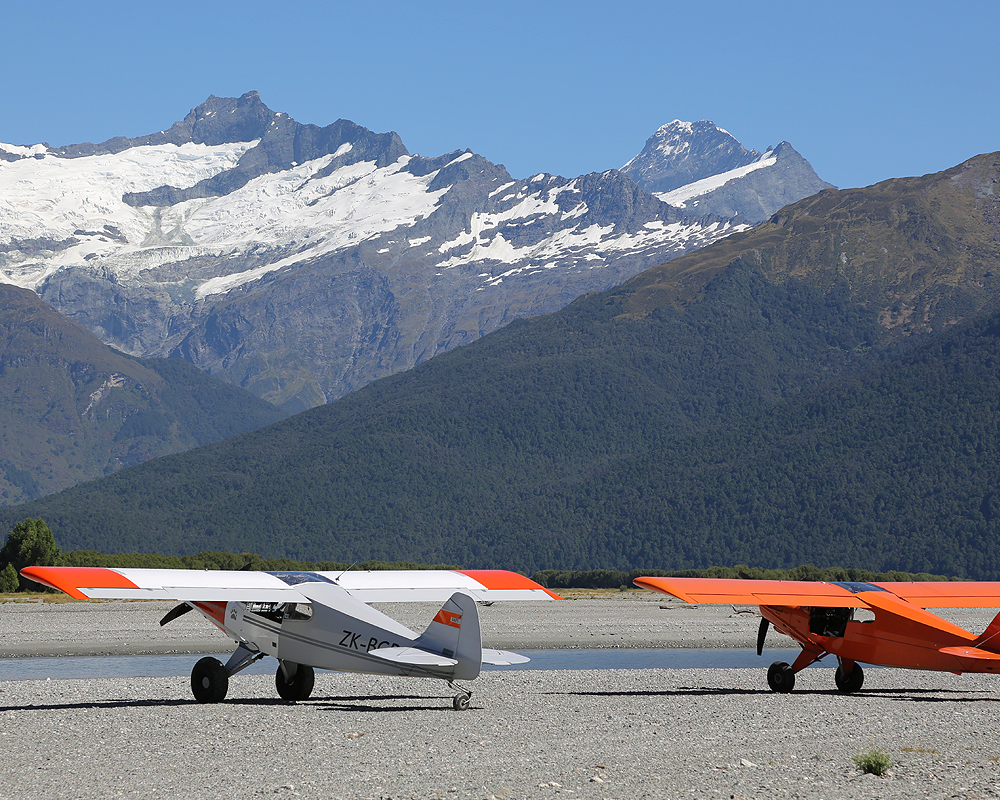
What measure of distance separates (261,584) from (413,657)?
393 cm

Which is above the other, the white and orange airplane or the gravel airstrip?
the white and orange airplane

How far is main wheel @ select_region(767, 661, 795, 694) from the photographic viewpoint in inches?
1108

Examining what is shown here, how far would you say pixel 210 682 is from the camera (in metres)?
24.8

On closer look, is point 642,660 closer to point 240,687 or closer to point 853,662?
point 853,662

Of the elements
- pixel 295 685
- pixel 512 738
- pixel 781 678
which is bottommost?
pixel 781 678

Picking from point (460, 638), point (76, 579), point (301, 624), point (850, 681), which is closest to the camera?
point (76, 579)

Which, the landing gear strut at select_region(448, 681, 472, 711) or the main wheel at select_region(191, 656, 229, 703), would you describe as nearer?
the landing gear strut at select_region(448, 681, 472, 711)

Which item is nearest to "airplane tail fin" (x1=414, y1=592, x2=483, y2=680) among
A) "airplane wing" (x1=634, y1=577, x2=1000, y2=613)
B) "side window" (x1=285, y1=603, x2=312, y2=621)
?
"side window" (x1=285, y1=603, x2=312, y2=621)

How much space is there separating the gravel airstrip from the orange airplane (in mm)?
1023

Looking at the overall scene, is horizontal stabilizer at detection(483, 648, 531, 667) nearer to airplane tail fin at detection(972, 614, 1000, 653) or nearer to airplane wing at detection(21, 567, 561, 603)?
airplane wing at detection(21, 567, 561, 603)

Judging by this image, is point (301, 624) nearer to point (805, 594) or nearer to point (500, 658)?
point (500, 658)

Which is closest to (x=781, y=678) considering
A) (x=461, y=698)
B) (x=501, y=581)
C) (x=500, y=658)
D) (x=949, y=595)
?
(x=949, y=595)

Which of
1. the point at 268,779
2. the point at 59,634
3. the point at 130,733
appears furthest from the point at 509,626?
the point at 268,779

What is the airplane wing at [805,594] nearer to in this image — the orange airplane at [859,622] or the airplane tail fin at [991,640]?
the orange airplane at [859,622]
